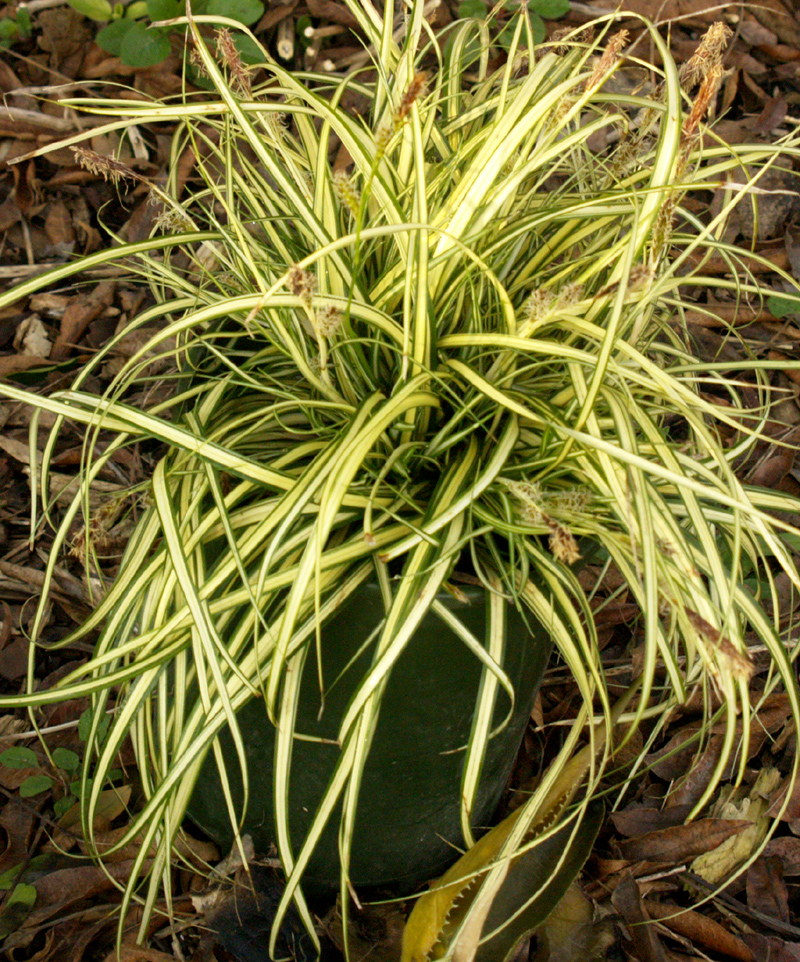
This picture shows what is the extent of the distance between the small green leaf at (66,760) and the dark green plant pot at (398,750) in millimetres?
166

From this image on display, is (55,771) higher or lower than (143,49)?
lower

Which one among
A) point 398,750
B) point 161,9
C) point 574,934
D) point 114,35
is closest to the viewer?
point 398,750

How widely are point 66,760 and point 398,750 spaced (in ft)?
1.62

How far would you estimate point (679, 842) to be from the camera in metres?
1.13

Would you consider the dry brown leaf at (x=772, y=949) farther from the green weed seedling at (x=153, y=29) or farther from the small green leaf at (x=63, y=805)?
the green weed seedling at (x=153, y=29)

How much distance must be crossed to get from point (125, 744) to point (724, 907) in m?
0.84

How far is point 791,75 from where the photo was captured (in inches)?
75.5

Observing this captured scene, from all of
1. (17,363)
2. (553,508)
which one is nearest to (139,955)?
(553,508)

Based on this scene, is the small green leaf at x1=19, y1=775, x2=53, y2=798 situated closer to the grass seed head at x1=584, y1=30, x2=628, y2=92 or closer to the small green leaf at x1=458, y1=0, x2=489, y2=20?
the grass seed head at x1=584, y1=30, x2=628, y2=92

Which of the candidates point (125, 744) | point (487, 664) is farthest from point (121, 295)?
point (487, 664)

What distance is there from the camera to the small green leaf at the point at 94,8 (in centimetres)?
155

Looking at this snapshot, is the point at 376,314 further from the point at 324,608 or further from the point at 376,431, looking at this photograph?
the point at 324,608

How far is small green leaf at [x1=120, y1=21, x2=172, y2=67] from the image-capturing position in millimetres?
1491

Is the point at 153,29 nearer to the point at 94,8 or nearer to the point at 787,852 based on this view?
the point at 94,8
